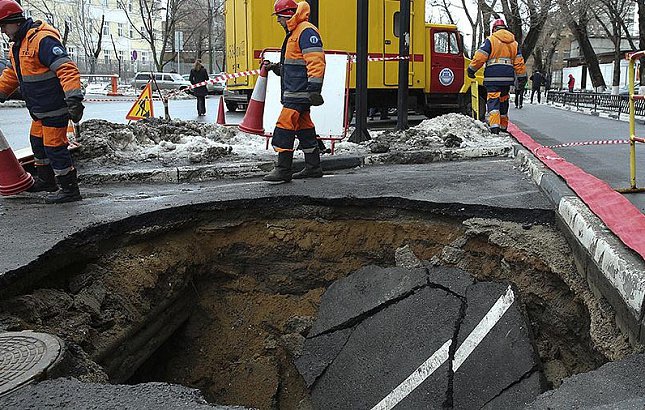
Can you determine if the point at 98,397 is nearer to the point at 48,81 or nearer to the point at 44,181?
the point at 48,81

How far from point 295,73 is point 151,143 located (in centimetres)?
367

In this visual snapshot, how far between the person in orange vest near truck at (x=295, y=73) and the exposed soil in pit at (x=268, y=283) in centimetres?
124

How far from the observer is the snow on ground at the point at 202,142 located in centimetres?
836

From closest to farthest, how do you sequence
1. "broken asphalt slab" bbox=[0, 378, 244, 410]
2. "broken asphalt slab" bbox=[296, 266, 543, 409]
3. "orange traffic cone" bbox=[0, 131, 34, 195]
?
1. "broken asphalt slab" bbox=[0, 378, 244, 410]
2. "broken asphalt slab" bbox=[296, 266, 543, 409]
3. "orange traffic cone" bbox=[0, 131, 34, 195]

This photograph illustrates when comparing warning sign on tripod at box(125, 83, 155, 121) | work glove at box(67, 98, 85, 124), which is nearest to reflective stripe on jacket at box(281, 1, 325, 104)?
work glove at box(67, 98, 85, 124)

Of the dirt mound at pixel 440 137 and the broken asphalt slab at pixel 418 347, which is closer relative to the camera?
the broken asphalt slab at pixel 418 347

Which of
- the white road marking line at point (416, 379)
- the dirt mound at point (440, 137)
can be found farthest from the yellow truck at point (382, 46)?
the white road marking line at point (416, 379)

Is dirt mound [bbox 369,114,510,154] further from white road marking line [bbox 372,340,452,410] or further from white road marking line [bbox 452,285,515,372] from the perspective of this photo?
white road marking line [bbox 372,340,452,410]

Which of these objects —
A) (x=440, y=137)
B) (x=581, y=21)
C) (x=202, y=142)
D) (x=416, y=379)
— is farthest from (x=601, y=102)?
(x=416, y=379)

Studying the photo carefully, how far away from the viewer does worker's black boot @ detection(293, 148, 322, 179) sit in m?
6.98

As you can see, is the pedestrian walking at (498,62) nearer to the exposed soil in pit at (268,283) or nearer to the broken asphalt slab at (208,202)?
the broken asphalt slab at (208,202)

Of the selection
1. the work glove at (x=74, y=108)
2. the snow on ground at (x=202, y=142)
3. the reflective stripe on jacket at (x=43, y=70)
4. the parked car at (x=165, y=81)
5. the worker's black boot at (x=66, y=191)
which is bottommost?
the worker's black boot at (x=66, y=191)

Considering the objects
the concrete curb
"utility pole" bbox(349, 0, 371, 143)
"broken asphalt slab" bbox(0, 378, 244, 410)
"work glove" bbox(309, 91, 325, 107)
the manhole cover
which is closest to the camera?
"broken asphalt slab" bbox(0, 378, 244, 410)

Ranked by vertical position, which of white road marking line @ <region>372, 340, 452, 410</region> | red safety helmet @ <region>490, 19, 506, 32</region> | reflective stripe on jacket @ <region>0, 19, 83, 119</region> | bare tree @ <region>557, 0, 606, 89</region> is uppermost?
bare tree @ <region>557, 0, 606, 89</region>
